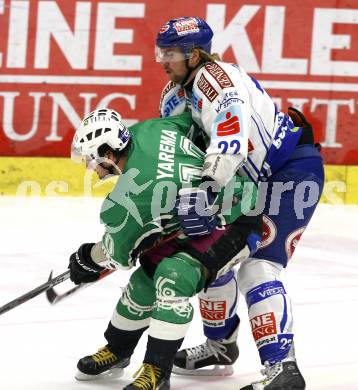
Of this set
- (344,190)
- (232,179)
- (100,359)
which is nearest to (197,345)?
(100,359)

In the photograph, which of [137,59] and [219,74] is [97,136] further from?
[137,59]

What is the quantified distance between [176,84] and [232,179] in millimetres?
514

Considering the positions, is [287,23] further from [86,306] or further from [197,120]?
[197,120]

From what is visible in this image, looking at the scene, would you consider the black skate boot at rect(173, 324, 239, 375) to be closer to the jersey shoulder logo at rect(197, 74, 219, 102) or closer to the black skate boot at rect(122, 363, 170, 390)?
the black skate boot at rect(122, 363, 170, 390)

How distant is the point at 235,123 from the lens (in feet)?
12.3

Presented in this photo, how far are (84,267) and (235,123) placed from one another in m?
0.70

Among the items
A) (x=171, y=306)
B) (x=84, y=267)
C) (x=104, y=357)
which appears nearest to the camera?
(x=171, y=306)

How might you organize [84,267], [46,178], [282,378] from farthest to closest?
[46,178], [84,267], [282,378]

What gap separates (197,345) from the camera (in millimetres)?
4371

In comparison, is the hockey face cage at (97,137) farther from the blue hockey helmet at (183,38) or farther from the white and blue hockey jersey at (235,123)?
the blue hockey helmet at (183,38)

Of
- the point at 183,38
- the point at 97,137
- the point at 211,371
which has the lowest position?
the point at 211,371

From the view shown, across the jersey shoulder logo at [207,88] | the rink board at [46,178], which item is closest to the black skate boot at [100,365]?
the jersey shoulder logo at [207,88]

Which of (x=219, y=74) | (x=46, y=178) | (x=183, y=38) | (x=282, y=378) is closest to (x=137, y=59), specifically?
(x=46, y=178)

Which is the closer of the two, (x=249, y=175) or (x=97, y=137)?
(x=97, y=137)
